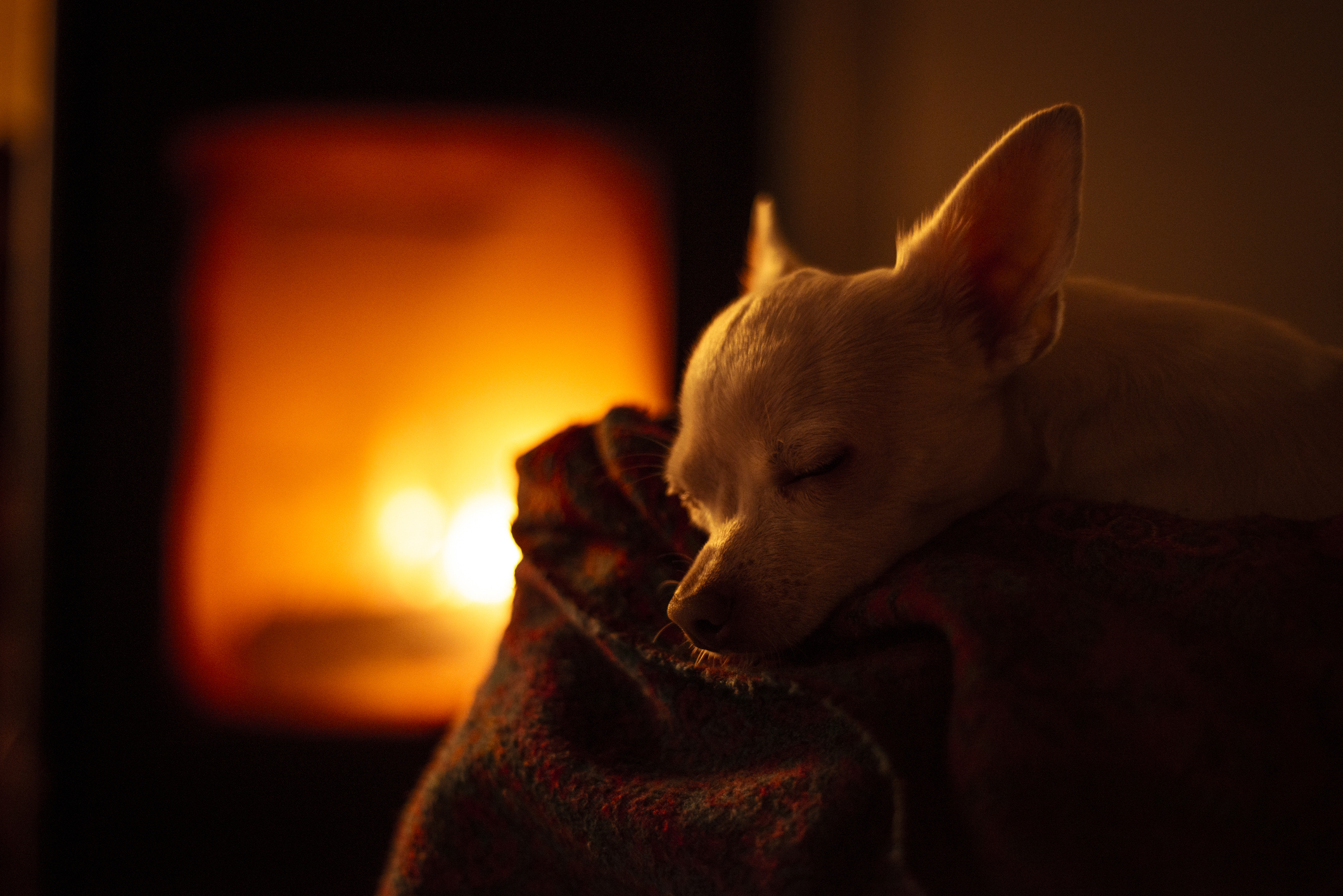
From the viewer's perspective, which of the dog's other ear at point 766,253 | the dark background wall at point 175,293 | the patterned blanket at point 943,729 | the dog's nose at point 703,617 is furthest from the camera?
the dark background wall at point 175,293

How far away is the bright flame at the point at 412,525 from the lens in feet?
6.18

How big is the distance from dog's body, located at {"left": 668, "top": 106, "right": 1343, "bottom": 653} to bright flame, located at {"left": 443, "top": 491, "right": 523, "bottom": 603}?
1243 mm

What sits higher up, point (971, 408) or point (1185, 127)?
point (1185, 127)

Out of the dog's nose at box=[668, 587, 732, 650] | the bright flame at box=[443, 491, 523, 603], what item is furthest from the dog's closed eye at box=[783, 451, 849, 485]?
the bright flame at box=[443, 491, 523, 603]

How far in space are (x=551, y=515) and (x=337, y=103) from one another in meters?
1.31

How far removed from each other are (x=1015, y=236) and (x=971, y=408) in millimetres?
137

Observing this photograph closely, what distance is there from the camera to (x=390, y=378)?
6.17 ft

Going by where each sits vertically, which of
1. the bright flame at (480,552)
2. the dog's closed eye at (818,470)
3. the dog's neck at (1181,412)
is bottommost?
the bright flame at (480,552)

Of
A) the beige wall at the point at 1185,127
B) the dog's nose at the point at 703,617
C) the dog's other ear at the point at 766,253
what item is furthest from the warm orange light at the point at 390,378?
the dog's nose at the point at 703,617

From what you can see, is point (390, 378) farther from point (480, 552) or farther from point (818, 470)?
point (818, 470)

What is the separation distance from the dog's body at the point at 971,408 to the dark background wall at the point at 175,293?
109cm

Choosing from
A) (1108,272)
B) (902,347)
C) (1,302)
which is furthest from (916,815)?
(1,302)

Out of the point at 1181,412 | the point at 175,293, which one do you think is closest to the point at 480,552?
the point at 175,293

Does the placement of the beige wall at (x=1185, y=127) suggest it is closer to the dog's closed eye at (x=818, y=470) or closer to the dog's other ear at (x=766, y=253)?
the dog's other ear at (x=766, y=253)
